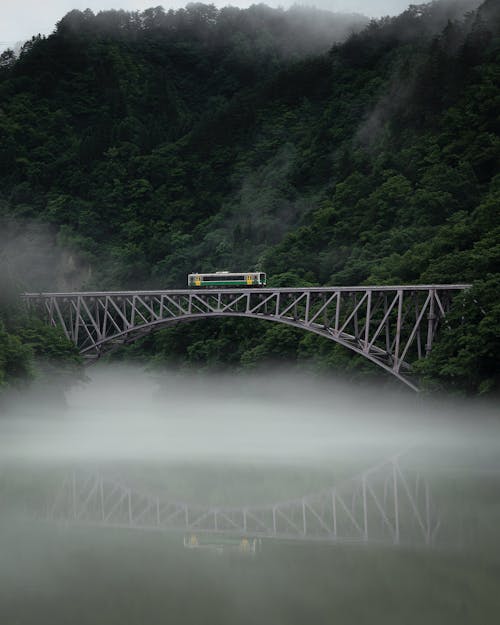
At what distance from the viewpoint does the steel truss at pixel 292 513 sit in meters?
27.1

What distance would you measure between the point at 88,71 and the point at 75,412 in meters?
91.0

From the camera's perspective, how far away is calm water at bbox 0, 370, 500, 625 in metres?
20.8

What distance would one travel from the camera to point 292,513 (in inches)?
1174

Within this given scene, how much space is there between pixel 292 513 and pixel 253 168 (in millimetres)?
86930

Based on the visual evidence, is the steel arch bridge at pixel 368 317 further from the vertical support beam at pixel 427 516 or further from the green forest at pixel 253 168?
the vertical support beam at pixel 427 516

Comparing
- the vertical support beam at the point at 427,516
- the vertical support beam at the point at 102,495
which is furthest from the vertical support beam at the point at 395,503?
the vertical support beam at the point at 102,495

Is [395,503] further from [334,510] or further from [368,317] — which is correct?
[368,317]

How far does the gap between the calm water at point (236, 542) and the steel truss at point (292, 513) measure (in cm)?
52

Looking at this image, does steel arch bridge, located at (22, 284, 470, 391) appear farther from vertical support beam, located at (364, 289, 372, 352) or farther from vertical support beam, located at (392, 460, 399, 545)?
vertical support beam, located at (392, 460, 399, 545)

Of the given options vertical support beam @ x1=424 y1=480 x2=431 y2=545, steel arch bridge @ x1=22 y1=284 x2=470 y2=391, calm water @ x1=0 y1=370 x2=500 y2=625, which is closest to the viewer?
calm water @ x1=0 y1=370 x2=500 y2=625

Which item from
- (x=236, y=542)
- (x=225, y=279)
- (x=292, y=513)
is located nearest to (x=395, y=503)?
(x=292, y=513)

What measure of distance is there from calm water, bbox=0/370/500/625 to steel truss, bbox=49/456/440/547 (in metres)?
0.52

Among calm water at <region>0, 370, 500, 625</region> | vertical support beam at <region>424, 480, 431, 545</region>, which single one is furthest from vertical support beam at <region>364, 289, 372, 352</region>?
vertical support beam at <region>424, 480, 431, 545</region>

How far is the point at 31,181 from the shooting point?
4779 inches
